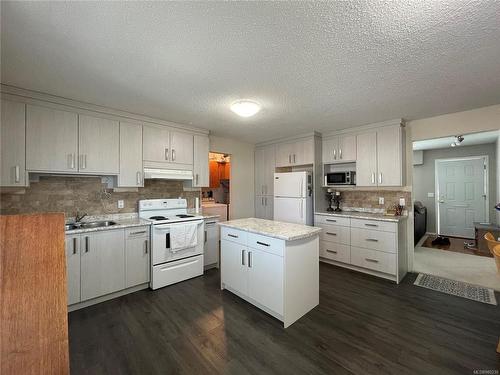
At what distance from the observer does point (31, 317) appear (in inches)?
21.9

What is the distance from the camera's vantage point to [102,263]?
274 cm

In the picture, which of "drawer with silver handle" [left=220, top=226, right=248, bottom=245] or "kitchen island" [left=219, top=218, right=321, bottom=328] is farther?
"drawer with silver handle" [left=220, top=226, right=248, bottom=245]

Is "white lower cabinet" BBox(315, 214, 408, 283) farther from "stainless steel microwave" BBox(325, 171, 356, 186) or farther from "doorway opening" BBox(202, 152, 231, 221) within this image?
"doorway opening" BBox(202, 152, 231, 221)

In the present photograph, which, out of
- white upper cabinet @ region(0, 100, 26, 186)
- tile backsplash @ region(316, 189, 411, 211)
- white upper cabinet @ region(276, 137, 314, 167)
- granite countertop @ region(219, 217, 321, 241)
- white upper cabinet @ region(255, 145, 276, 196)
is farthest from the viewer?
white upper cabinet @ region(255, 145, 276, 196)

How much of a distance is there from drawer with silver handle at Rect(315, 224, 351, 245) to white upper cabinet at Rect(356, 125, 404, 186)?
2.79ft

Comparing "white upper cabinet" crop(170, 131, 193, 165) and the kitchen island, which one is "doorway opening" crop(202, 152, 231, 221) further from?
the kitchen island

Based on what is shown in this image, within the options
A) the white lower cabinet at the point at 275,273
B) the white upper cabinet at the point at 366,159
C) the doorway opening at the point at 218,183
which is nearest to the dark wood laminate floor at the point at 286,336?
the white lower cabinet at the point at 275,273

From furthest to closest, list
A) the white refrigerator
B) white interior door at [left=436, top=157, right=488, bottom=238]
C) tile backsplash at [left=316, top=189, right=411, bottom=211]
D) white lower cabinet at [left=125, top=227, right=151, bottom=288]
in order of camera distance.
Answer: white interior door at [left=436, top=157, right=488, bottom=238], the white refrigerator, tile backsplash at [left=316, top=189, right=411, bottom=211], white lower cabinet at [left=125, top=227, right=151, bottom=288]

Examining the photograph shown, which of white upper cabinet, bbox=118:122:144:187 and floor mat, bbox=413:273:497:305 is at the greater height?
white upper cabinet, bbox=118:122:144:187

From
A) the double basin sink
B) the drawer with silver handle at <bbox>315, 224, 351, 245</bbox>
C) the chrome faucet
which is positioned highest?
the chrome faucet

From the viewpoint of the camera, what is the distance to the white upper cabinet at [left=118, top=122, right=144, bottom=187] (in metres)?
3.22

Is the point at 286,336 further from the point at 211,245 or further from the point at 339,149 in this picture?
the point at 339,149

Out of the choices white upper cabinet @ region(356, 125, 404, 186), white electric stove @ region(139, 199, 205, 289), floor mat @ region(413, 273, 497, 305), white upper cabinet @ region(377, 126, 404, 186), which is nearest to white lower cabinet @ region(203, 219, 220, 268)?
white electric stove @ region(139, 199, 205, 289)

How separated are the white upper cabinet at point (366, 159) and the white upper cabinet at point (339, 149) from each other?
120 mm
